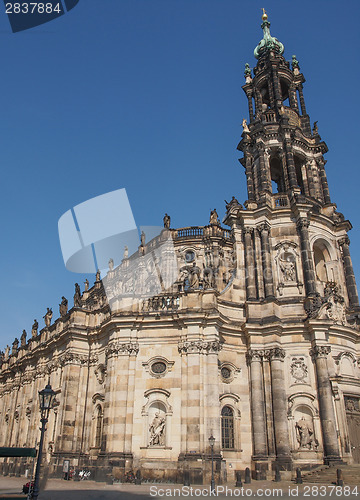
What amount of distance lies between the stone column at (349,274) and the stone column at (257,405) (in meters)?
10.3

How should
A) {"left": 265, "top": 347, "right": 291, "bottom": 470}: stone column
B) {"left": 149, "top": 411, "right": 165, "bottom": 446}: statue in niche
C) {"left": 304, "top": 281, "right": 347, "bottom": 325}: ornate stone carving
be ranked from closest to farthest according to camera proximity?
{"left": 149, "top": 411, "right": 165, "bottom": 446}: statue in niche, {"left": 265, "top": 347, "right": 291, "bottom": 470}: stone column, {"left": 304, "top": 281, "right": 347, "bottom": 325}: ornate stone carving

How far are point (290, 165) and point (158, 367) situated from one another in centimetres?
2071

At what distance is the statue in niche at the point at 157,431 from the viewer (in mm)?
26328

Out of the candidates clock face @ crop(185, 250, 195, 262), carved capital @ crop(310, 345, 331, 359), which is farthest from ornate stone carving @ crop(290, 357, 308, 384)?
clock face @ crop(185, 250, 195, 262)

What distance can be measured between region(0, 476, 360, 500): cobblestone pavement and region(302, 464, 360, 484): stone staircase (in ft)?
4.09

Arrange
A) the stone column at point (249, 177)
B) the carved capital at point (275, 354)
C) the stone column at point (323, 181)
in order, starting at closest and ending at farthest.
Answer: the carved capital at point (275, 354)
the stone column at point (249, 177)
the stone column at point (323, 181)

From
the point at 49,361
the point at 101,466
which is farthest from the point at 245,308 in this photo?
the point at 49,361

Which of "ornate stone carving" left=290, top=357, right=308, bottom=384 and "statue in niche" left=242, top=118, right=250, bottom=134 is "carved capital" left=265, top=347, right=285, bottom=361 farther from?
"statue in niche" left=242, top=118, right=250, bottom=134

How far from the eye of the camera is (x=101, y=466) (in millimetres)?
25953

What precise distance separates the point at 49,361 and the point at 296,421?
21849 mm

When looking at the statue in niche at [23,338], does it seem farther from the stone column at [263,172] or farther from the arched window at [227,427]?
the stone column at [263,172]

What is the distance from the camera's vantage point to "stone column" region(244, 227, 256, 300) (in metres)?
32.6

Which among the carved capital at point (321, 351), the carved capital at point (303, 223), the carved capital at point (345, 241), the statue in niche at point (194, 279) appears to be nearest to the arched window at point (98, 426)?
the statue in niche at point (194, 279)

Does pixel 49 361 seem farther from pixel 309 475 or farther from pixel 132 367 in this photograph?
pixel 309 475
